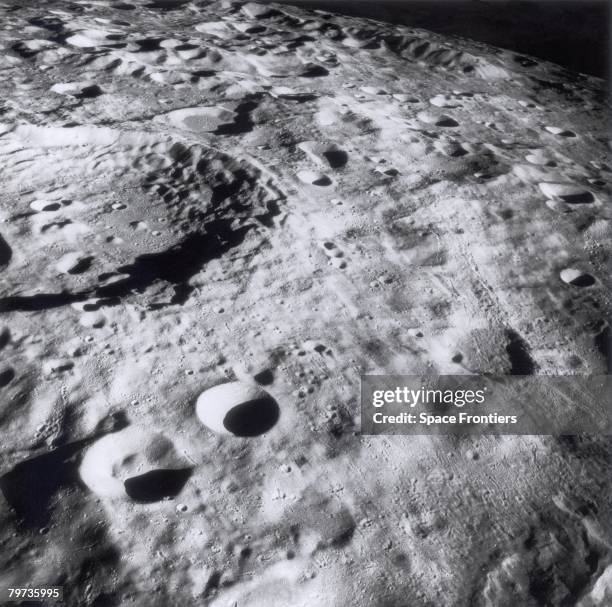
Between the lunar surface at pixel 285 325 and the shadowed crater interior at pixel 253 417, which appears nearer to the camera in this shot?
the lunar surface at pixel 285 325

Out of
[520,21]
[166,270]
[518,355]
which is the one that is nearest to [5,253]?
[166,270]

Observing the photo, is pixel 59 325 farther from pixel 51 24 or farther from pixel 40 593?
pixel 51 24

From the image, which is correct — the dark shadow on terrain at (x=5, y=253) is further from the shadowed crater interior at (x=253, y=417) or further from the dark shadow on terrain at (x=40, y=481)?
the shadowed crater interior at (x=253, y=417)

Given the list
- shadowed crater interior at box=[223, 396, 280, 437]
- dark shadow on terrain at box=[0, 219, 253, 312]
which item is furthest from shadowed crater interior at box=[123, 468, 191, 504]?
dark shadow on terrain at box=[0, 219, 253, 312]

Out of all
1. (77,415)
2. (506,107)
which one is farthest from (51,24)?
(77,415)

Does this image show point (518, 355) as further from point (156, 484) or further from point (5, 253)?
point (5, 253)

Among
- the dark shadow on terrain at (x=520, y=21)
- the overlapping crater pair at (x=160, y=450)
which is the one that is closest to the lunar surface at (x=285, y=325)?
the overlapping crater pair at (x=160, y=450)

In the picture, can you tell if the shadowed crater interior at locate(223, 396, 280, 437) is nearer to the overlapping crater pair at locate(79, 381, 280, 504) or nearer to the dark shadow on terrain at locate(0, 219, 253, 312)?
the overlapping crater pair at locate(79, 381, 280, 504)
